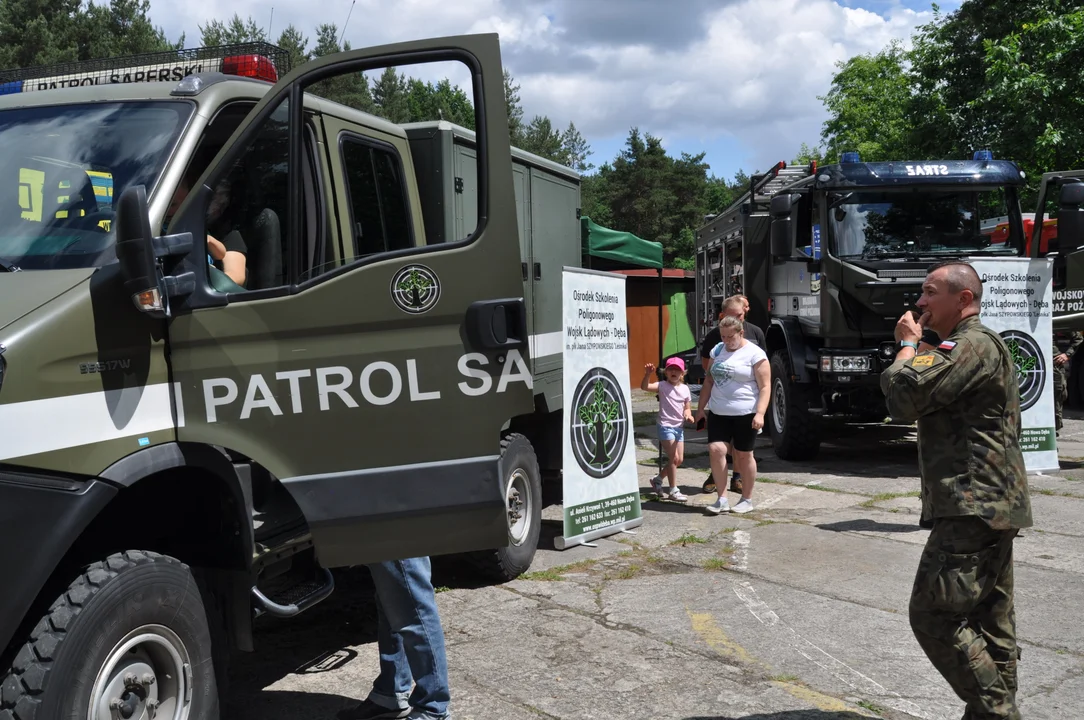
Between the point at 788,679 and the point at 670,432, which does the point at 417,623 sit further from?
the point at 670,432

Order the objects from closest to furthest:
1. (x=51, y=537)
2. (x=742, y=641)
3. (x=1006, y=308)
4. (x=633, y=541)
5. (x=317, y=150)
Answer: (x=51, y=537) < (x=317, y=150) < (x=742, y=641) < (x=633, y=541) < (x=1006, y=308)

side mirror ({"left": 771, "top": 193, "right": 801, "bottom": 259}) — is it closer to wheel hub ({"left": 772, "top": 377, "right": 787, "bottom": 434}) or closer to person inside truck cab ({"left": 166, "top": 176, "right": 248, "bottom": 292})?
wheel hub ({"left": 772, "top": 377, "right": 787, "bottom": 434})

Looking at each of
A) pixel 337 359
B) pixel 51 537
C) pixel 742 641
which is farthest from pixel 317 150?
pixel 742 641

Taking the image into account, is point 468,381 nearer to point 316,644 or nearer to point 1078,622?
point 316,644

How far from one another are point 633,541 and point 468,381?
4341mm

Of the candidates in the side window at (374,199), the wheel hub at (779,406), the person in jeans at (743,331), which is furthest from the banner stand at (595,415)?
the wheel hub at (779,406)

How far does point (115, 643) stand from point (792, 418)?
880 centimetres

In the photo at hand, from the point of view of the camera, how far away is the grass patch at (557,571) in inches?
250

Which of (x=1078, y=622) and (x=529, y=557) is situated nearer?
(x=1078, y=622)

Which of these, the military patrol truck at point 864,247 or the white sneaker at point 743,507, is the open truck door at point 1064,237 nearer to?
the military patrol truck at point 864,247

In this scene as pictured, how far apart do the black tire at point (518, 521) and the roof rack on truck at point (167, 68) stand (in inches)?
106

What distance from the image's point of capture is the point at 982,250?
33.3 feet

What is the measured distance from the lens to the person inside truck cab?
3373mm

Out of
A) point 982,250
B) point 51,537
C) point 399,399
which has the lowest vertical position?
point 51,537
